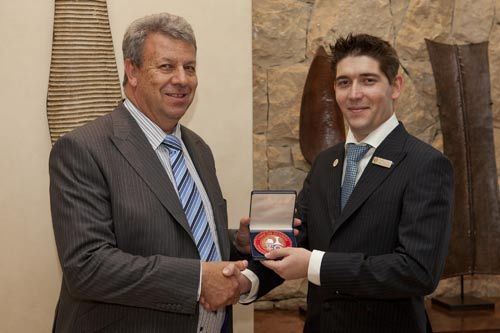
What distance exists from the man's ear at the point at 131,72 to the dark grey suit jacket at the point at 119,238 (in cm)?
18

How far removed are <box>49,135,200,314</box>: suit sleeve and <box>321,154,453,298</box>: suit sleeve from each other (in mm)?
438

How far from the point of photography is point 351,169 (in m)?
2.02

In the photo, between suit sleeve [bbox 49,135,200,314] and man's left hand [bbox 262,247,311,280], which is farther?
man's left hand [bbox 262,247,311,280]

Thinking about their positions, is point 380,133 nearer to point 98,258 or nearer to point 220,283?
point 220,283

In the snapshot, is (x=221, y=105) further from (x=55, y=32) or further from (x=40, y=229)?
(x=40, y=229)

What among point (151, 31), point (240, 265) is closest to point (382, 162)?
point (240, 265)

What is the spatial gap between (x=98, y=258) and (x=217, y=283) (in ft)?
1.16

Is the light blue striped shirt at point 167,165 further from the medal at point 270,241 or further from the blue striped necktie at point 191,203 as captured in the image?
the medal at point 270,241

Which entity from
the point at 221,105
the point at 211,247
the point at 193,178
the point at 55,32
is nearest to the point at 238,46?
the point at 221,105

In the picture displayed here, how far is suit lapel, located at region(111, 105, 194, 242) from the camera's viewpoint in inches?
71.5

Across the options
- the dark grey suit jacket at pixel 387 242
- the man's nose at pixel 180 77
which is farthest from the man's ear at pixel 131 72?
the dark grey suit jacket at pixel 387 242

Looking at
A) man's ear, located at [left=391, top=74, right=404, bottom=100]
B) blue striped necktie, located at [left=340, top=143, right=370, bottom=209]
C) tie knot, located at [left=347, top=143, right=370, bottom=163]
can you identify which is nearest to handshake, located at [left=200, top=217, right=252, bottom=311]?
blue striped necktie, located at [left=340, top=143, right=370, bottom=209]

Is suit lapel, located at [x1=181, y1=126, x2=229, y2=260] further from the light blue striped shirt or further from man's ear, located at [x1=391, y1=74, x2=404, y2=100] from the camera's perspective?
man's ear, located at [x1=391, y1=74, x2=404, y2=100]

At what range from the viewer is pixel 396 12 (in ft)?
11.9
